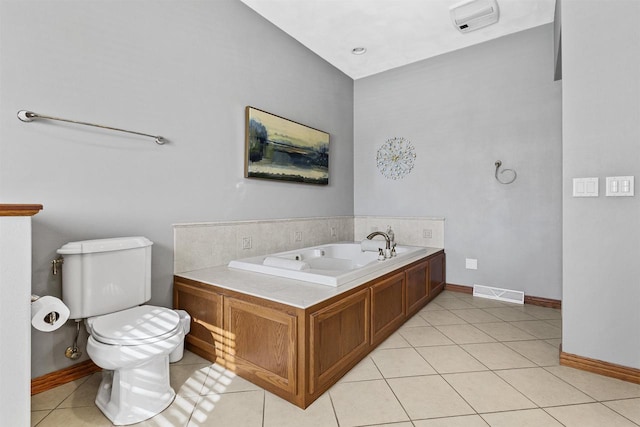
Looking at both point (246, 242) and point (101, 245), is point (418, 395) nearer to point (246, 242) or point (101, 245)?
point (246, 242)

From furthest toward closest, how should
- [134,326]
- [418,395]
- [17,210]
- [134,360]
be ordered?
1. [418,395]
2. [134,326]
3. [134,360]
4. [17,210]

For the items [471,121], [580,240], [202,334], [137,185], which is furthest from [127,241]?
[471,121]

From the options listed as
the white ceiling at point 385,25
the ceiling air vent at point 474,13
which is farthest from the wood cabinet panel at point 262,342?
the ceiling air vent at point 474,13

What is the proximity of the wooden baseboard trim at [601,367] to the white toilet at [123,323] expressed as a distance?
7.36 feet

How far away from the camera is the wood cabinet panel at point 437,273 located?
318 centimetres

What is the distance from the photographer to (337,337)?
174 centimetres

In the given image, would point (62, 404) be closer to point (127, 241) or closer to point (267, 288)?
point (127, 241)

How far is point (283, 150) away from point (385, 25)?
1536 mm

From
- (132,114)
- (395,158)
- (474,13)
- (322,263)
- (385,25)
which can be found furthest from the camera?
(395,158)

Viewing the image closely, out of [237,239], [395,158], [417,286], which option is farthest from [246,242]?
[395,158]

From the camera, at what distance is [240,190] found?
2.69m

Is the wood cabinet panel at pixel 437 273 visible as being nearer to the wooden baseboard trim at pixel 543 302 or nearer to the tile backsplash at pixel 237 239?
the wooden baseboard trim at pixel 543 302

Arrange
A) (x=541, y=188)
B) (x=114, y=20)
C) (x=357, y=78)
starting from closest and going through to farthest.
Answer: (x=114, y=20) < (x=541, y=188) < (x=357, y=78)

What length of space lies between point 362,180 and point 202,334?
278cm
